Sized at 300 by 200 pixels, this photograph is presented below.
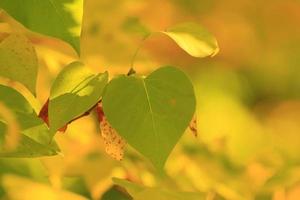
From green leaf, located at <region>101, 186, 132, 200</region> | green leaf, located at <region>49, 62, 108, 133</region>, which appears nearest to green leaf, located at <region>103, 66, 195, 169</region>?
green leaf, located at <region>49, 62, 108, 133</region>

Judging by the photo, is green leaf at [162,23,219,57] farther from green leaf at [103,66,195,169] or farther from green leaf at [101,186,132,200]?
green leaf at [101,186,132,200]

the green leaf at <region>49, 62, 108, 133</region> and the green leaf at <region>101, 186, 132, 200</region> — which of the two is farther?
the green leaf at <region>101, 186, 132, 200</region>

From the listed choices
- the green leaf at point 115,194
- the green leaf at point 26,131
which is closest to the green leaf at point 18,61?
the green leaf at point 26,131

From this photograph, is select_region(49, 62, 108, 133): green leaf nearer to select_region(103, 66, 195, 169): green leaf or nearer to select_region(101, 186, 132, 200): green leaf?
select_region(103, 66, 195, 169): green leaf

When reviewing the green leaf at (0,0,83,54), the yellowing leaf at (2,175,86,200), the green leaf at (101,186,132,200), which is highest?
the green leaf at (0,0,83,54)

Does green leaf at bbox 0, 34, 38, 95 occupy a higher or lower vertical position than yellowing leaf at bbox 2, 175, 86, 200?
higher

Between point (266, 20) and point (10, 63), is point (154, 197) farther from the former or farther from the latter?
point (266, 20)

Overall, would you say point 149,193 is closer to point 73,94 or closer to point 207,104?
point 73,94
